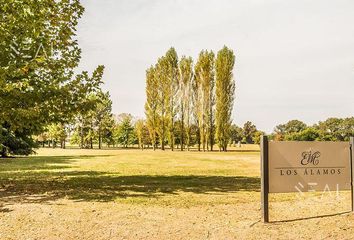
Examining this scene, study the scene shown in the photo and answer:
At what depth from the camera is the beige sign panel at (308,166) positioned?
25.4 feet

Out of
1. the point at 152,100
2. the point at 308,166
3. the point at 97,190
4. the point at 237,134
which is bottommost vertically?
the point at 97,190

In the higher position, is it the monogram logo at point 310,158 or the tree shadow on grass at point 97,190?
the monogram logo at point 310,158

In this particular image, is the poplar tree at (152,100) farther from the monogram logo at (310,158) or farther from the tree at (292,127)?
the tree at (292,127)

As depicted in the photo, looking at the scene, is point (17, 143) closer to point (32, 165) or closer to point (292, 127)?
point (32, 165)

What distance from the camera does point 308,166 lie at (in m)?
8.11

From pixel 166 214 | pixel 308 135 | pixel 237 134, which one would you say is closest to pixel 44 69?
pixel 166 214

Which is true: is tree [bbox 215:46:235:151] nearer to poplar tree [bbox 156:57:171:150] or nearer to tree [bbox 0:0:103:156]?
poplar tree [bbox 156:57:171:150]

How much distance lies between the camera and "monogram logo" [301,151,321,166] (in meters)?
8.05

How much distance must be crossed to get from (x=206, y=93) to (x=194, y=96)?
2.11 m

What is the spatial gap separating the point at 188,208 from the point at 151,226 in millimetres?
1874

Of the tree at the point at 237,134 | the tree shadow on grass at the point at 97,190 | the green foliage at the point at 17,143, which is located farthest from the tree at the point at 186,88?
the tree at the point at 237,134

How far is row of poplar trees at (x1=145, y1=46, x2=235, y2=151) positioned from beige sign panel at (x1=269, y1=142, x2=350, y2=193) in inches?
1890

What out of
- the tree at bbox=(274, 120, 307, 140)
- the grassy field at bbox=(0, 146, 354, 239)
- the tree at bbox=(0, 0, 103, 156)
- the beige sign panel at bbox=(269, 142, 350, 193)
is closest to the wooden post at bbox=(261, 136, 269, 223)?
the beige sign panel at bbox=(269, 142, 350, 193)

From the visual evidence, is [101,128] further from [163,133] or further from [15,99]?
[15,99]
